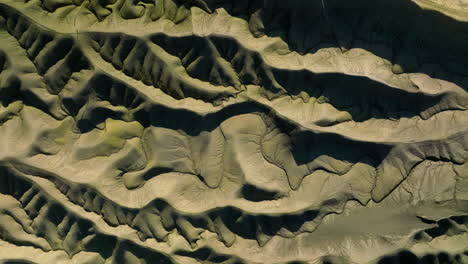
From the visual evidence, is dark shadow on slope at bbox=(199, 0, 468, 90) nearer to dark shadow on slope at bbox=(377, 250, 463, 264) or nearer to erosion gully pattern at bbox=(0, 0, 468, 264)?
erosion gully pattern at bbox=(0, 0, 468, 264)

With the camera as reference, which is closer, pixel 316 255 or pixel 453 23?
pixel 453 23

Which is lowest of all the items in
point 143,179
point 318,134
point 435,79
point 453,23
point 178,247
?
point 178,247

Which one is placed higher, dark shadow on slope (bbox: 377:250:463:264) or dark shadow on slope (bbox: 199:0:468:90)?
dark shadow on slope (bbox: 199:0:468:90)

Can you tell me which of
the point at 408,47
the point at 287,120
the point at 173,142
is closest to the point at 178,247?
the point at 173,142

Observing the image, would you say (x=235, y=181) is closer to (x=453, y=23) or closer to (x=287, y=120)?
(x=287, y=120)

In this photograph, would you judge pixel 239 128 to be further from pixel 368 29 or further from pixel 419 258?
pixel 419 258

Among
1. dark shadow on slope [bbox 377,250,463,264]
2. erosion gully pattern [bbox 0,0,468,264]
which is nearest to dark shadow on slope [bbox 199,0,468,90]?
erosion gully pattern [bbox 0,0,468,264]

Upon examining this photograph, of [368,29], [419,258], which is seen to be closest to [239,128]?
[368,29]

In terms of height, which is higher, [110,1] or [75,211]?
[110,1]
